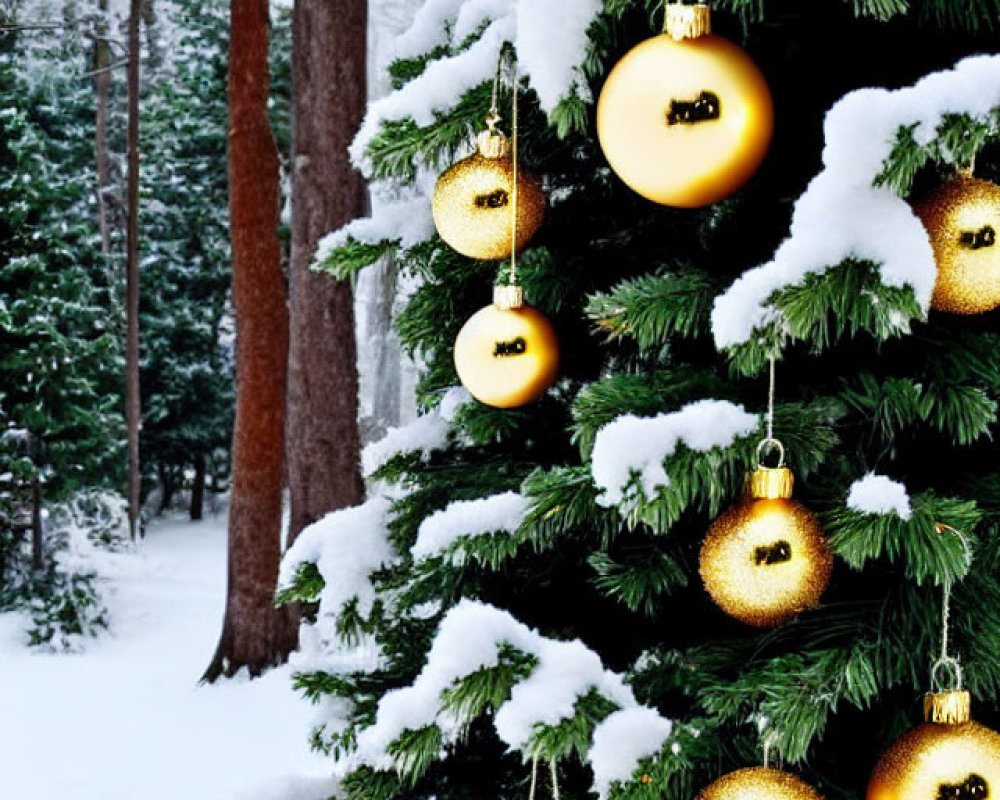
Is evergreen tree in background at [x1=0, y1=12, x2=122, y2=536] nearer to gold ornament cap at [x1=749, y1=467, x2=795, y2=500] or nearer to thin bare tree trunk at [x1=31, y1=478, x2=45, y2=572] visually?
thin bare tree trunk at [x1=31, y1=478, x2=45, y2=572]

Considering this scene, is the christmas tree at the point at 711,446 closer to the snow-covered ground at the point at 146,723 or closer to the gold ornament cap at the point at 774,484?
the gold ornament cap at the point at 774,484

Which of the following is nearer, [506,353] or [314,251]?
[506,353]

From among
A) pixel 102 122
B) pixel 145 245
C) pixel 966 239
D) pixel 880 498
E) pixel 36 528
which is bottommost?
pixel 36 528

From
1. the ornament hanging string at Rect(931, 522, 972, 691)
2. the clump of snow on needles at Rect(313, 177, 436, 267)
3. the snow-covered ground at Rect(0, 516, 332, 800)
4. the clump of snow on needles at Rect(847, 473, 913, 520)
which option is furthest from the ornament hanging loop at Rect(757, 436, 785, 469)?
the snow-covered ground at Rect(0, 516, 332, 800)

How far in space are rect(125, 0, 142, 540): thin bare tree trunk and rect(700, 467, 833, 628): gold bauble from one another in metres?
12.6

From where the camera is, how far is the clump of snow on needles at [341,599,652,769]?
1459 millimetres

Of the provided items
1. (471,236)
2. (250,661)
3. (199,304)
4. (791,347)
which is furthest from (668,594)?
(199,304)

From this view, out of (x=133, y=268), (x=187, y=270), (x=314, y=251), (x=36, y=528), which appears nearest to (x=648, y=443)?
(x=314, y=251)

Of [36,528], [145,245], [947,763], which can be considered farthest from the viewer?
[145,245]

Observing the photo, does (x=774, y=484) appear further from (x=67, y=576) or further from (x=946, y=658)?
(x=67, y=576)

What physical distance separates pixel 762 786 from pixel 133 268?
13725 mm

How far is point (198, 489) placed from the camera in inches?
705

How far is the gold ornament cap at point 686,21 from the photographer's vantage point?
55.4 inches

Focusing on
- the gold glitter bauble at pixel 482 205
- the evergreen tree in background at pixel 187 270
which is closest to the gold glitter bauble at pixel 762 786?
the gold glitter bauble at pixel 482 205
